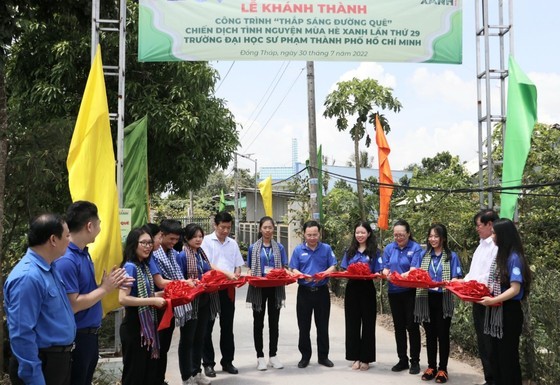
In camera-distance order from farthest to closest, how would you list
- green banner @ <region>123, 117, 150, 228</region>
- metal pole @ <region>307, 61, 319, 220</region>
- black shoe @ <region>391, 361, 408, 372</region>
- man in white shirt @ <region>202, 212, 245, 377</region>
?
metal pole @ <region>307, 61, 319, 220</region> < green banner @ <region>123, 117, 150, 228</region> < black shoe @ <region>391, 361, 408, 372</region> < man in white shirt @ <region>202, 212, 245, 377</region>

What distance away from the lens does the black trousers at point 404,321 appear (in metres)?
6.99

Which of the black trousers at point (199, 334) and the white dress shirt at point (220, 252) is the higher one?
the white dress shirt at point (220, 252)

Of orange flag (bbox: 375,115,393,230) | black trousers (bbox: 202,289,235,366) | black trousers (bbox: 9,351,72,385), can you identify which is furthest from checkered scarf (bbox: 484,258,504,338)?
orange flag (bbox: 375,115,393,230)

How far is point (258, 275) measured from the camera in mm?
7266

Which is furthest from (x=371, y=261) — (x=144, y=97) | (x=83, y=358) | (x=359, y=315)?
(x=144, y=97)

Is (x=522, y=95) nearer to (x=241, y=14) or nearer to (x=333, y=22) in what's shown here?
(x=333, y=22)

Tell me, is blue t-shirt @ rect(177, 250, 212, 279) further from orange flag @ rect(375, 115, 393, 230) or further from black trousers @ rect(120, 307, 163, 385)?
orange flag @ rect(375, 115, 393, 230)

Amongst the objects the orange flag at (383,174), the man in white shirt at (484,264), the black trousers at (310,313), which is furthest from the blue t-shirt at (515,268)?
the orange flag at (383,174)

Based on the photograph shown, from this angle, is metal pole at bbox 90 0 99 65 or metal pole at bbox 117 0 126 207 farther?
metal pole at bbox 117 0 126 207

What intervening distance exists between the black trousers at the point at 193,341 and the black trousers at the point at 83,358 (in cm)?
203

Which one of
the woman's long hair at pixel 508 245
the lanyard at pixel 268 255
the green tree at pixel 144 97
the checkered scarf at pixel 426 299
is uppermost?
the green tree at pixel 144 97

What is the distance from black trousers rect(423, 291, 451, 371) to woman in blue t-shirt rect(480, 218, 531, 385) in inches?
43.3

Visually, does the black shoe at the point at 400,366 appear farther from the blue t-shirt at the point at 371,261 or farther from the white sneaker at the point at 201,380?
the white sneaker at the point at 201,380

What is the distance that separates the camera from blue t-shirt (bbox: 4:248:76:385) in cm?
304
